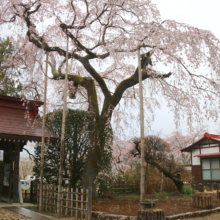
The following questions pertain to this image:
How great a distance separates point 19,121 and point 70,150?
274 centimetres

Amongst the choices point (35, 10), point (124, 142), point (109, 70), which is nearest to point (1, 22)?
point (35, 10)

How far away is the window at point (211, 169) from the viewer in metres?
18.9

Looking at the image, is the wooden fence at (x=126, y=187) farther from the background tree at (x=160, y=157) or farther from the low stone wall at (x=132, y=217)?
the low stone wall at (x=132, y=217)

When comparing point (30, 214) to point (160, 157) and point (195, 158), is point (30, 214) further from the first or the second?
point (195, 158)

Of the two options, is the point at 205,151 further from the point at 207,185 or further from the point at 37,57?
the point at 37,57

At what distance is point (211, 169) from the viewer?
19297 millimetres

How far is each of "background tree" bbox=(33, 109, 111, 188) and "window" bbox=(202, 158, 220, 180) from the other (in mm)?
9369

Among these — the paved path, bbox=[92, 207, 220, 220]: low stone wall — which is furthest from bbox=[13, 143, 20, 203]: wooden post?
bbox=[92, 207, 220, 220]: low stone wall

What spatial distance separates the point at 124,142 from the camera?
20.9m

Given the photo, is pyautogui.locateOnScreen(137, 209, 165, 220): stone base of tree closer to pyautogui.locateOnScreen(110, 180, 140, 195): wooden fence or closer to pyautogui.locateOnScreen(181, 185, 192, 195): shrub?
pyautogui.locateOnScreen(110, 180, 140, 195): wooden fence

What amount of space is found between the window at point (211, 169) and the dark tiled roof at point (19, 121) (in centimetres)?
1251

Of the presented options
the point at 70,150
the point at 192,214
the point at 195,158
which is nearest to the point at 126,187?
the point at 70,150

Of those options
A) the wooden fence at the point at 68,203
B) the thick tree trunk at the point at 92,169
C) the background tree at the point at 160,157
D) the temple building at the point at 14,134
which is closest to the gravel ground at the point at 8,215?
the wooden fence at the point at 68,203

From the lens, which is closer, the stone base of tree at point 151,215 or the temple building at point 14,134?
the stone base of tree at point 151,215
